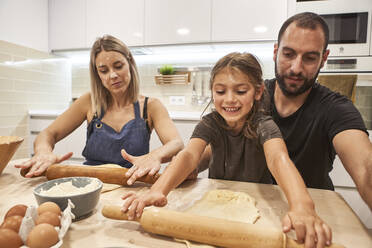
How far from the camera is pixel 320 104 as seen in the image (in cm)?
105

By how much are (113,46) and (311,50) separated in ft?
3.01

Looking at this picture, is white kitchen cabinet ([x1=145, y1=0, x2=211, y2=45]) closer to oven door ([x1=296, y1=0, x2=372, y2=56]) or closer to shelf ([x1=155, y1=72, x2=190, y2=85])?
shelf ([x1=155, y1=72, x2=190, y2=85])

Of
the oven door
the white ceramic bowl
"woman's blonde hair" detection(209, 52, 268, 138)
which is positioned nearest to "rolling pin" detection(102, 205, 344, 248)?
the white ceramic bowl

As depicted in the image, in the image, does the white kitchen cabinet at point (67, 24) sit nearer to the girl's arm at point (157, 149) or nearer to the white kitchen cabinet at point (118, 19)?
the white kitchen cabinet at point (118, 19)

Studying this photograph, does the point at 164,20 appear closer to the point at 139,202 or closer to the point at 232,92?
the point at 232,92

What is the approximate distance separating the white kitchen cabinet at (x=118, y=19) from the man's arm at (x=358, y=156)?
205cm

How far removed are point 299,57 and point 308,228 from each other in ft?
2.35

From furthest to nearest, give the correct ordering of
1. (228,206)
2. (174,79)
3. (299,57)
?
(174,79), (299,57), (228,206)

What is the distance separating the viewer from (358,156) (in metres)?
0.80

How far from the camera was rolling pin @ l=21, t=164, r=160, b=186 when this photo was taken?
2.70 feet

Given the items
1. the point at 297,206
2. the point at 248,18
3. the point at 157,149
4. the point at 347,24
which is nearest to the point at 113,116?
the point at 157,149

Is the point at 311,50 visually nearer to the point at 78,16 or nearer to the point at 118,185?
the point at 118,185

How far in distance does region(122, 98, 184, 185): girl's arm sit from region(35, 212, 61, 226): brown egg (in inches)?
12.4

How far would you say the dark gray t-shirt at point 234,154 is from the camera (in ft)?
3.27
